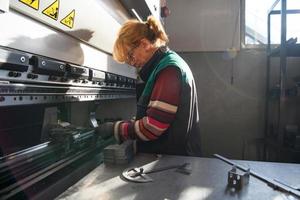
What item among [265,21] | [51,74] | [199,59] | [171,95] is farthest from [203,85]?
[51,74]

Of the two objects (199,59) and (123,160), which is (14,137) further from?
(199,59)

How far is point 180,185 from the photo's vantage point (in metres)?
0.69

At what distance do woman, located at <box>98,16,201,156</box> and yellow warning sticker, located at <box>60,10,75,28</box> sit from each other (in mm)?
357

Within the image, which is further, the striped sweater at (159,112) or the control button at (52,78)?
the striped sweater at (159,112)

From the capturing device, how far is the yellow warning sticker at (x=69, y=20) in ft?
2.57

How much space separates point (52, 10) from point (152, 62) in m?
0.55

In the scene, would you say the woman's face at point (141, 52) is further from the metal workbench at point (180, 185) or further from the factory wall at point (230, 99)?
the factory wall at point (230, 99)

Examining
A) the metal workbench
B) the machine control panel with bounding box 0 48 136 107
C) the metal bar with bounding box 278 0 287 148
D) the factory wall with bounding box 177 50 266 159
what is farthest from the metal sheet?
the factory wall with bounding box 177 50 266 159

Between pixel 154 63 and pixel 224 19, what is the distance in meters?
1.79

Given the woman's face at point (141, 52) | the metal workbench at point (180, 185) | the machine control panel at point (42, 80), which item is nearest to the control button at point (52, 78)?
Result: the machine control panel at point (42, 80)

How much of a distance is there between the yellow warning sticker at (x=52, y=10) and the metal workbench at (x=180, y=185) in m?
0.46

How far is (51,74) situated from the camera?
0.72 meters

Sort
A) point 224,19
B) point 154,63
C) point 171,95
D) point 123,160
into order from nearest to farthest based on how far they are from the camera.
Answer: point 123,160 < point 171,95 < point 154,63 < point 224,19

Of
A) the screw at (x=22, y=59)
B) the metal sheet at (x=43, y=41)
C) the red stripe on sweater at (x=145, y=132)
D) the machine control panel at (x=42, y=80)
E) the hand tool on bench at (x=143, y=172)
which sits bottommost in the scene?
the hand tool on bench at (x=143, y=172)
